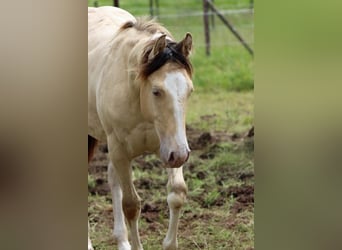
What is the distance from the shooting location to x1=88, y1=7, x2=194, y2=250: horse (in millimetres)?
2238

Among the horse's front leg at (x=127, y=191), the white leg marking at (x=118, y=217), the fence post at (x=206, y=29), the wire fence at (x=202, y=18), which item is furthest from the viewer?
the wire fence at (x=202, y=18)

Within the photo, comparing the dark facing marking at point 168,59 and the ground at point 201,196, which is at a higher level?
the dark facing marking at point 168,59

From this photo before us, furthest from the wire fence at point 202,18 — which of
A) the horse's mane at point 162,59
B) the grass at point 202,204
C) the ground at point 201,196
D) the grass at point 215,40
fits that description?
the horse's mane at point 162,59

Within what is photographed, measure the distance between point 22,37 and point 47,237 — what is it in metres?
0.40

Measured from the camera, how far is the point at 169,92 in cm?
224

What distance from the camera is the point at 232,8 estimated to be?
702cm

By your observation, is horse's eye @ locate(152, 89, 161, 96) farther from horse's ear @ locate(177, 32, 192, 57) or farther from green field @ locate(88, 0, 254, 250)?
green field @ locate(88, 0, 254, 250)

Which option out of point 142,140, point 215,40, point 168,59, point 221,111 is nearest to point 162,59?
point 168,59

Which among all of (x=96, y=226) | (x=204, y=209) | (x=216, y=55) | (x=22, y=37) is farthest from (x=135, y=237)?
(x=216, y=55)

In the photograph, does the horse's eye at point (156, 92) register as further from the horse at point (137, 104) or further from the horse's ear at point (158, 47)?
the horse's ear at point (158, 47)

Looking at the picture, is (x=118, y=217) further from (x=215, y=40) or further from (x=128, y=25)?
(x=215, y=40)

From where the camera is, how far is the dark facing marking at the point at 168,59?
2.29 m

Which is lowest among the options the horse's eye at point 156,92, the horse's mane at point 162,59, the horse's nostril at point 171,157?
the horse's nostril at point 171,157

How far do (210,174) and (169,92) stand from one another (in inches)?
72.0
